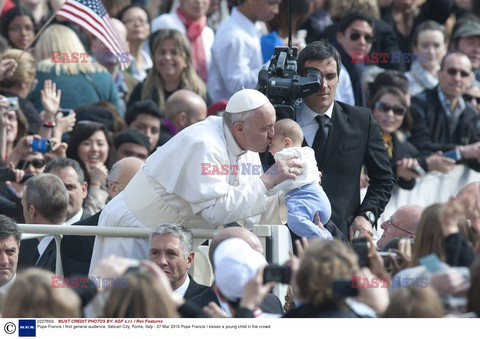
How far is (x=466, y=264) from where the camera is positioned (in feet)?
21.6

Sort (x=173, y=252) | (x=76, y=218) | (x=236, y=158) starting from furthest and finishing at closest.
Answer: (x=76, y=218) → (x=236, y=158) → (x=173, y=252)

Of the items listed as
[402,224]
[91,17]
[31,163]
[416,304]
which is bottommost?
[402,224]

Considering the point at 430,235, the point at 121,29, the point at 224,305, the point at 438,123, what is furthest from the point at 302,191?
the point at 121,29

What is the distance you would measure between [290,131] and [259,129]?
227 mm

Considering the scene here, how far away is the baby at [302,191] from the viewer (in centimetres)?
817

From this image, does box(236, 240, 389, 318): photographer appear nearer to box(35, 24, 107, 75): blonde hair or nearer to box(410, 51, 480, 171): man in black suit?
box(35, 24, 107, 75): blonde hair

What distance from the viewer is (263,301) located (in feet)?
24.8

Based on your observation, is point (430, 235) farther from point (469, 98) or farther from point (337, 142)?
point (469, 98)

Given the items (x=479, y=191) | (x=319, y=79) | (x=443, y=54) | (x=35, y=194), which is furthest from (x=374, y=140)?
(x=443, y=54)

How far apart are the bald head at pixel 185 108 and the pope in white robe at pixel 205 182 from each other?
2.69 m

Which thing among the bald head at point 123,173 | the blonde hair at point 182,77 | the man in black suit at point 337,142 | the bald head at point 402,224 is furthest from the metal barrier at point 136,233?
the blonde hair at point 182,77

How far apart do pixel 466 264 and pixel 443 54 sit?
698 centimetres

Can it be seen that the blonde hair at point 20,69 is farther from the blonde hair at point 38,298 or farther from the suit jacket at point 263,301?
the blonde hair at point 38,298

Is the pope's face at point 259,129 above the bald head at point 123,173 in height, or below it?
above
